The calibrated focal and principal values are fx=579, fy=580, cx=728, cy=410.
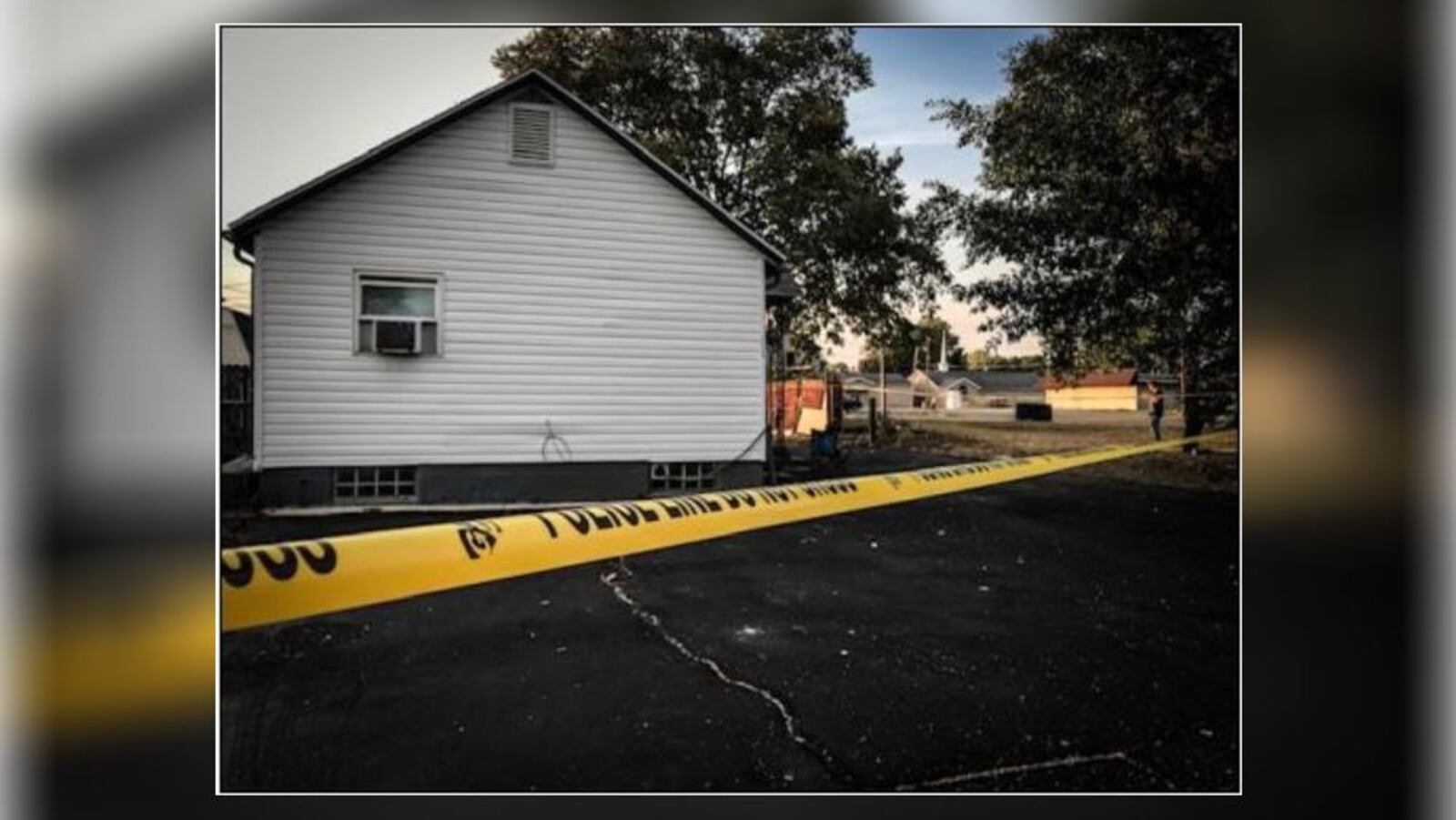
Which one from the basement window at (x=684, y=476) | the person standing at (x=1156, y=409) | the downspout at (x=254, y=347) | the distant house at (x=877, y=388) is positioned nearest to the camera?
the downspout at (x=254, y=347)

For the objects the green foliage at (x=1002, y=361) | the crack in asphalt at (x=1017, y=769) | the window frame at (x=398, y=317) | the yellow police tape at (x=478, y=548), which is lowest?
the crack in asphalt at (x=1017, y=769)

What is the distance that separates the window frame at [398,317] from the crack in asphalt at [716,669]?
118cm

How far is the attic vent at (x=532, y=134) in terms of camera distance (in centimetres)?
232

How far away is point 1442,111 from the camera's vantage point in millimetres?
2051

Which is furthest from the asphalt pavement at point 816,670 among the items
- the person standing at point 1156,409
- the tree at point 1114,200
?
the tree at point 1114,200

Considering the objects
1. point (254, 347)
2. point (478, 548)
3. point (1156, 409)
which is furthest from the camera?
point (1156, 409)

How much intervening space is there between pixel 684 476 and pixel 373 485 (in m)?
1.21

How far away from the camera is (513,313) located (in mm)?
2443

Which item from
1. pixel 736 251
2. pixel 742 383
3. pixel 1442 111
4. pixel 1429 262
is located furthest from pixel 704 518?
pixel 1442 111

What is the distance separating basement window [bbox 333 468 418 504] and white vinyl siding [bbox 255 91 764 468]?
0.04 meters

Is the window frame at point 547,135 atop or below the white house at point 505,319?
atop

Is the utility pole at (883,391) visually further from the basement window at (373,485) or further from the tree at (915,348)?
the basement window at (373,485)

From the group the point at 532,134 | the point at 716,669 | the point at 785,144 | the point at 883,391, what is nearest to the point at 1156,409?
the point at 883,391

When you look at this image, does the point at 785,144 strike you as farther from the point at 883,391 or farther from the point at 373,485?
the point at 373,485
